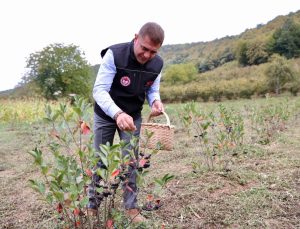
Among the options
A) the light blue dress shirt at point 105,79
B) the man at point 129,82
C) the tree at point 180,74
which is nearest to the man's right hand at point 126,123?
the man at point 129,82

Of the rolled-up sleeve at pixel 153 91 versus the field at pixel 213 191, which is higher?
the rolled-up sleeve at pixel 153 91

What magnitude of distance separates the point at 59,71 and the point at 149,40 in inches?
1259

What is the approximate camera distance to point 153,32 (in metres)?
2.12

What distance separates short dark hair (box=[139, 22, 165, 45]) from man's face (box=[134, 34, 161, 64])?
0.02 meters

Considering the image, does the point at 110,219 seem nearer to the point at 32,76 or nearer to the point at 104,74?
the point at 104,74

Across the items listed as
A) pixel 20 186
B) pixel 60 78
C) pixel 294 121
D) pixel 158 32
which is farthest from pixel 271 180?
pixel 60 78

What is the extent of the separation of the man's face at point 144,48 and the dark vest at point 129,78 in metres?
0.07

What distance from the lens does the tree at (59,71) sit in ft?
105

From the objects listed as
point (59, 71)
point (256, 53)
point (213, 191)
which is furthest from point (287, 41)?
point (213, 191)

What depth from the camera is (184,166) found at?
163 inches

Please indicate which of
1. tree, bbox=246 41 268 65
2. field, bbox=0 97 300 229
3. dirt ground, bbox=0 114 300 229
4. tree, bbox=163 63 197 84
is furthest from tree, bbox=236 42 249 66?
dirt ground, bbox=0 114 300 229

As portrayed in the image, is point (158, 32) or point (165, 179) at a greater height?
point (158, 32)

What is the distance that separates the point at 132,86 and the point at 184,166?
1.98m

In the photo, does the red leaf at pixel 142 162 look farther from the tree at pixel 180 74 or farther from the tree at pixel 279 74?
the tree at pixel 180 74
